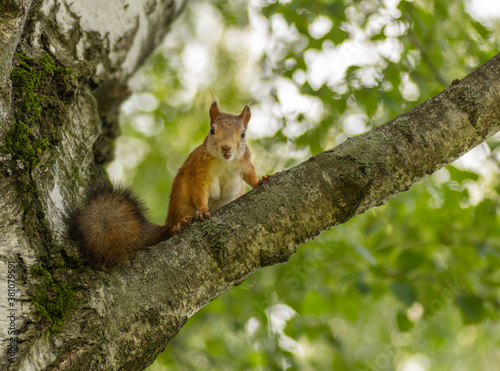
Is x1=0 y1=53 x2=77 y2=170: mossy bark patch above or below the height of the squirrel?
above

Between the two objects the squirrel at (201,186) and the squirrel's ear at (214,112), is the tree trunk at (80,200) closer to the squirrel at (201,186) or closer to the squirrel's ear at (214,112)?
the squirrel at (201,186)

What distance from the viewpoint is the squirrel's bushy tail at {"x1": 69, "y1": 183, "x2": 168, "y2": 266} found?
48.7 inches

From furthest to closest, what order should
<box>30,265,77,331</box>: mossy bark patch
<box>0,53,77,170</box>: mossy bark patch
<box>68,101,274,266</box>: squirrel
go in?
1. <box>68,101,274,266</box>: squirrel
2. <box>0,53,77,170</box>: mossy bark patch
3. <box>30,265,77,331</box>: mossy bark patch

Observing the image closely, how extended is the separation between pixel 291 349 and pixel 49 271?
148cm

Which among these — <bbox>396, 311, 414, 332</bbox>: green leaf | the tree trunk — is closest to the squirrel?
the tree trunk

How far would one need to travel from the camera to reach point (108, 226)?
137 cm

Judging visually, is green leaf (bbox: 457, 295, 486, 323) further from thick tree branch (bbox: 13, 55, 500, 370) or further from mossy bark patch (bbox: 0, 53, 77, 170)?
mossy bark patch (bbox: 0, 53, 77, 170)

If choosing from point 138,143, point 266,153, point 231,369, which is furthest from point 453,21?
point 138,143

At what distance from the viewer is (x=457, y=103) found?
4.57ft

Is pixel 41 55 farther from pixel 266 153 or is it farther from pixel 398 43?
pixel 398 43

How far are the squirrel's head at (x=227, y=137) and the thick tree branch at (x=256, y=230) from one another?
0.92 metres

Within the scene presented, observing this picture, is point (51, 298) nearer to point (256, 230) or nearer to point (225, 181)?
point (256, 230)

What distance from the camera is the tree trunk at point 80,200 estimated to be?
106 centimetres

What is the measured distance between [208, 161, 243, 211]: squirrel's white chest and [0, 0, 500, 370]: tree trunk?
2.62ft
